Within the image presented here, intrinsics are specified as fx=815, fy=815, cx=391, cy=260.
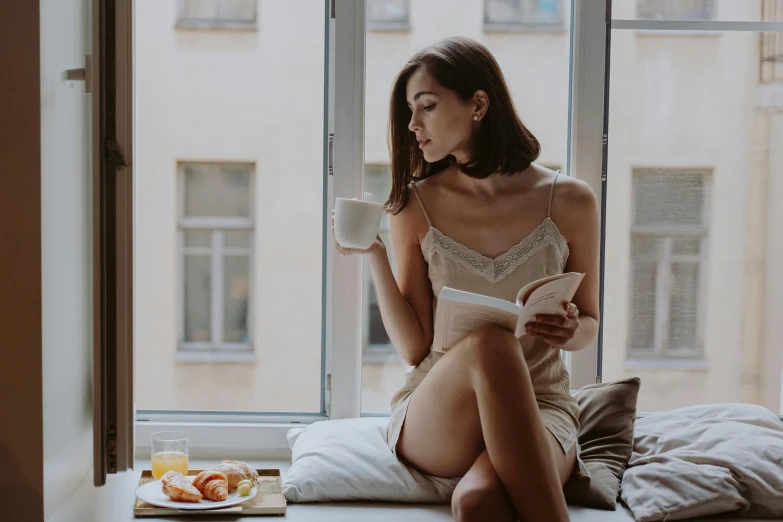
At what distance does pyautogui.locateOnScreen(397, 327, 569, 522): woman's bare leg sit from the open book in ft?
0.08

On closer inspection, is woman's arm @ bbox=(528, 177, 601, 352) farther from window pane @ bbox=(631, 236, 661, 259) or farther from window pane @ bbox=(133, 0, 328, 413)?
window pane @ bbox=(133, 0, 328, 413)

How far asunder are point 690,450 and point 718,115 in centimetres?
93

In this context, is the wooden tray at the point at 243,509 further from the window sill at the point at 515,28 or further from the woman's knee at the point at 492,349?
the window sill at the point at 515,28

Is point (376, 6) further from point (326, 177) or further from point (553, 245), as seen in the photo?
point (553, 245)

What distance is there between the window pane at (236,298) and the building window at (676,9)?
128cm

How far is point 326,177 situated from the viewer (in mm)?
2236

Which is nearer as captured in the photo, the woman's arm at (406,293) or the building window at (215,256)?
the woman's arm at (406,293)

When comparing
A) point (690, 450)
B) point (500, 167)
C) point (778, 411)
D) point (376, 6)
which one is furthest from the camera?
point (778, 411)

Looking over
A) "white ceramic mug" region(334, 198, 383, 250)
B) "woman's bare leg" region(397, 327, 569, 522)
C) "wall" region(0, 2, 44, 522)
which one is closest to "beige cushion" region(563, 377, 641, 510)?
"woman's bare leg" region(397, 327, 569, 522)

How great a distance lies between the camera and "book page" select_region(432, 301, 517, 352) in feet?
5.11

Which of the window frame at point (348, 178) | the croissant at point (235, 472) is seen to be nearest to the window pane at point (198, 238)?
the window frame at point (348, 178)

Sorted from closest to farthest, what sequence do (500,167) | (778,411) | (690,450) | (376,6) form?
(690,450) < (500,167) < (376,6) < (778,411)

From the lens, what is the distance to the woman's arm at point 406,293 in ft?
6.37

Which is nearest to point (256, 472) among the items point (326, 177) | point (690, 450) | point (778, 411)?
point (326, 177)
